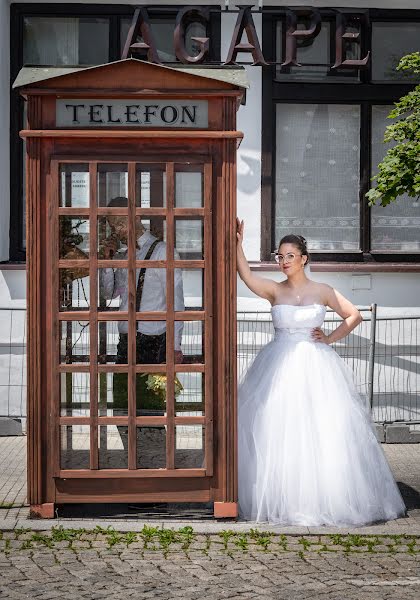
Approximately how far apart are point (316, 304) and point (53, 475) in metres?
2.12

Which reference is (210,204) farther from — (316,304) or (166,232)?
(316,304)

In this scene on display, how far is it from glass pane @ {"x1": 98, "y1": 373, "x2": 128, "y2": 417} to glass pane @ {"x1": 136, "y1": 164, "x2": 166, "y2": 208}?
110 cm

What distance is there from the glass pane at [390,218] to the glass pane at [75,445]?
19.0 ft

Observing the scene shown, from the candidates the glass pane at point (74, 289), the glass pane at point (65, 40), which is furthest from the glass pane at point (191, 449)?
the glass pane at point (65, 40)

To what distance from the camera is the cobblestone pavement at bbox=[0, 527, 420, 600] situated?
644cm

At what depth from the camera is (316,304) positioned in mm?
8844

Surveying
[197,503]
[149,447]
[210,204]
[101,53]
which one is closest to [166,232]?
[210,204]

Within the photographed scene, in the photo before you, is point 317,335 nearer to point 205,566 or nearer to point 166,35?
point 205,566

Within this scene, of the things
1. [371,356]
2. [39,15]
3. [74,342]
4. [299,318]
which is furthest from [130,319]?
[39,15]


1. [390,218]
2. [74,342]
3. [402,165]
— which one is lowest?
[74,342]

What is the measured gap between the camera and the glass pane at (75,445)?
823cm

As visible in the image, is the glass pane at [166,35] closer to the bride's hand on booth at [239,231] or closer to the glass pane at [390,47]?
the glass pane at [390,47]

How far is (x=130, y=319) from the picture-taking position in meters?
8.20

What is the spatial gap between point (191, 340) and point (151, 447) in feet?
2.38
